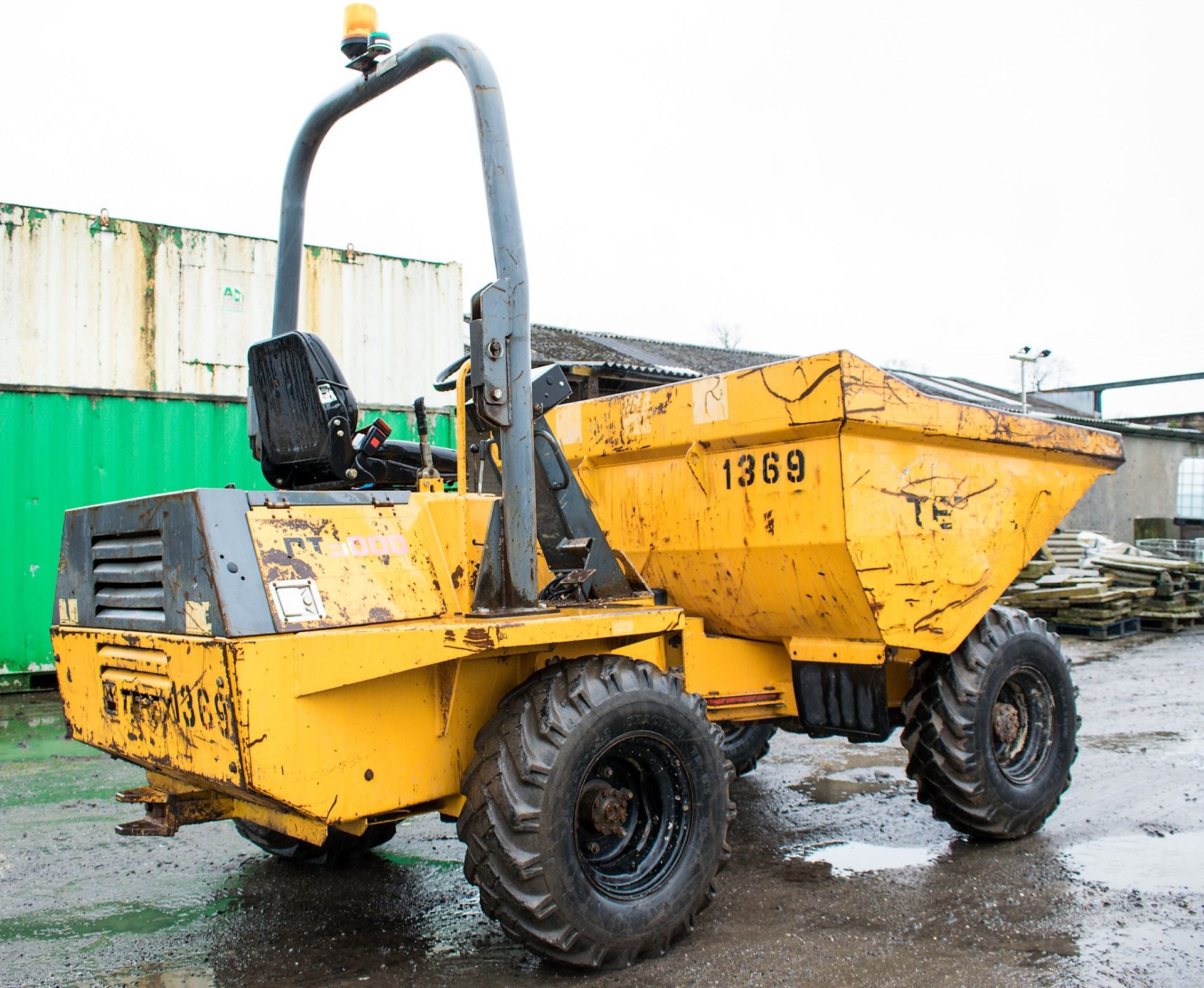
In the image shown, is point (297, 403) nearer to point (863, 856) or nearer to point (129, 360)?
point (863, 856)

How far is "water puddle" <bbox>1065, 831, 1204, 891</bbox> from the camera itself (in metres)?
4.05

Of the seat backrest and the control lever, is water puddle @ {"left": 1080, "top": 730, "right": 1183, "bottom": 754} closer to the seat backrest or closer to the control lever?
the control lever

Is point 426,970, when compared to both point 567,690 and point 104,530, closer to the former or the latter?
point 567,690

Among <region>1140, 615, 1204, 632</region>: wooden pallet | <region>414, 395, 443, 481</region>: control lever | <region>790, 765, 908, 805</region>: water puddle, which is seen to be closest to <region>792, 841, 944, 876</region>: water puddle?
<region>790, 765, 908, 805</region>: water puddle

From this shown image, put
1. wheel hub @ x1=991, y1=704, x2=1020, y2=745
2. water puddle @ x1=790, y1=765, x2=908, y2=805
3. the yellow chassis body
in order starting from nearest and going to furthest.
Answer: the yellow chassis body → wheel hub @ x1=991, y1=704, x2=1020, y2=745 → water puddle @ x1=790, y1=765, x2=908, y2=805

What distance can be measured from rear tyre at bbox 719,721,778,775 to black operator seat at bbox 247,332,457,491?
2962mm

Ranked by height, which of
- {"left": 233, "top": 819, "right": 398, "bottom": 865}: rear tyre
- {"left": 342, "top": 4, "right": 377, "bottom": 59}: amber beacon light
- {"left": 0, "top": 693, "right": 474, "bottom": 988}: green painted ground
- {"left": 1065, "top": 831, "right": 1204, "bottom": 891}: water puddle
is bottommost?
{"left": 1065, "top": 831, "right": 1204, "bottom": 891}: water puddle

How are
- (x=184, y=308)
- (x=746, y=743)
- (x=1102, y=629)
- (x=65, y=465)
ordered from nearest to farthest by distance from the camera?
(x=746, y=743), (x=65, y=465), (x=184, y=308), (x=1102, y=629)

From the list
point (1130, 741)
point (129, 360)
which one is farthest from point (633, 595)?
point (129, 360)

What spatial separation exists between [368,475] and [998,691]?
3.02 metres

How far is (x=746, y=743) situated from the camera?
5801mm

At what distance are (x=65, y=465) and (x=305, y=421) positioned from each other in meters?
6.48

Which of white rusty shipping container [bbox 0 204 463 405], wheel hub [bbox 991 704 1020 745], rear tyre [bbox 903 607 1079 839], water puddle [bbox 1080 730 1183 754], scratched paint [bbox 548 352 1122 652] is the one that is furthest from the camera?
white rusty shipping container [bbox 0 204 463 405]

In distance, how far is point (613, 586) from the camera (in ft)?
12.7
